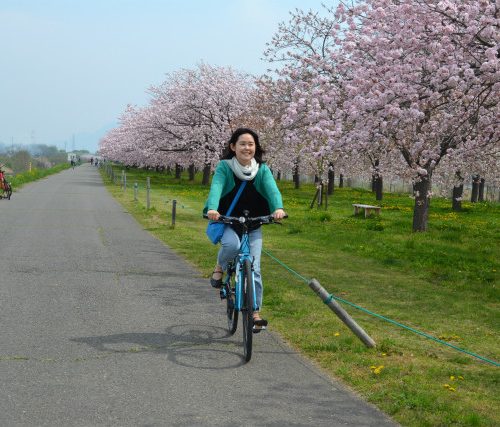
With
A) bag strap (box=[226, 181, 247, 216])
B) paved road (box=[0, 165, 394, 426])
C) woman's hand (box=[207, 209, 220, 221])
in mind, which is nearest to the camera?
paved road (box=[0, 165, 394, 426])

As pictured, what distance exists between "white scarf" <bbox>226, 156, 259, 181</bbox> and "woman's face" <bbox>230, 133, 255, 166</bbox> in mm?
61

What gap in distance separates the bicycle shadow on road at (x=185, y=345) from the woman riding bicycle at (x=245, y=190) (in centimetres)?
59

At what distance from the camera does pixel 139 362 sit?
214 inches

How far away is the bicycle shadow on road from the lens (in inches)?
219

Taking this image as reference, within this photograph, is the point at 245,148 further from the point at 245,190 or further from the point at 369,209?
the point at 369,209

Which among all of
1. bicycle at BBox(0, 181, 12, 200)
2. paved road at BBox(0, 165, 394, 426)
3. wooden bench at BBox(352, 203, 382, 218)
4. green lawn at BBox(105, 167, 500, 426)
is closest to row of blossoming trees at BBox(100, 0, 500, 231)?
green lawn at BBox(105, 167, 500, 426)

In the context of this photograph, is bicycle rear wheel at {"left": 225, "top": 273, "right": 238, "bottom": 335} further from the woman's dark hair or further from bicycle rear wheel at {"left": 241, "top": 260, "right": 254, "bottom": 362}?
the woman's dark hair

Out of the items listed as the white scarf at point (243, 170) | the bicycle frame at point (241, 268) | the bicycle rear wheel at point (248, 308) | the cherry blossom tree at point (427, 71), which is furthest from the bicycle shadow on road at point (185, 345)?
the cherry blossom tree at point (427, 71)

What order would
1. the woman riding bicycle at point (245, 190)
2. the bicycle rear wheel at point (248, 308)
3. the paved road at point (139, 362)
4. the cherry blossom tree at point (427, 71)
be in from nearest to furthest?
1. the paved road at point (139, 362)
2. the bicycle rear wheel at point (248, 308)
3. the woman riding bicycle at point (245, 190)
4. the cherry blossom tree at point (427, 71)

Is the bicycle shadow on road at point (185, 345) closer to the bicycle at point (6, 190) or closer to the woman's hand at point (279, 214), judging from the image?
the woman's hand at point (279, 214)

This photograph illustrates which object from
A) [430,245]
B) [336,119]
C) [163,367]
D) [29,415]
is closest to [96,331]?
[163,367]

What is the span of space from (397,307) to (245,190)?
141 inches

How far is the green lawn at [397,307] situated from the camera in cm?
489

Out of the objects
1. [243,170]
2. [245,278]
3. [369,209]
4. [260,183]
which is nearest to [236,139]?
[243,170]
